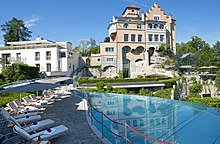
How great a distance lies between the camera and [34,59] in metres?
36.5

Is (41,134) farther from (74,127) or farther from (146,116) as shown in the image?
(146,116)

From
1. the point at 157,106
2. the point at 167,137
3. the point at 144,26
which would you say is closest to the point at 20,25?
the point at 144,26

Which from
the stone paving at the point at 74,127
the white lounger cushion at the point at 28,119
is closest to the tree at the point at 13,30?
the stone paving at the point at 74,127

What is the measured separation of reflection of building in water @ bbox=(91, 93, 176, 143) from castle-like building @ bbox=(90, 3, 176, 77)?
79.0 feet

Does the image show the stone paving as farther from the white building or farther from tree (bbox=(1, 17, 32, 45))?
tree (bbox=(1, 17, 32, 45))

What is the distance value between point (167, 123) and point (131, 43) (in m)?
34.4

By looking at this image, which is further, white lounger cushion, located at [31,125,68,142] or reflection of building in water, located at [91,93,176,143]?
reflection of building in water, located at [91,93,176,143]

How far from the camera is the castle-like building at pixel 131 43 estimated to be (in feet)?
137

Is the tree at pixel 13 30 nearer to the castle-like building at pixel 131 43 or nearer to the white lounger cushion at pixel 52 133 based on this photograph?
the castle-like building at pixel 131 43

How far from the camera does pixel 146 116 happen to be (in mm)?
11883

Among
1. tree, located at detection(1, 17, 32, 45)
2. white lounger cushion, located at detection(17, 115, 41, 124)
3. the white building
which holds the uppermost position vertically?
tree, located at detection(1, 17, 32, 45)

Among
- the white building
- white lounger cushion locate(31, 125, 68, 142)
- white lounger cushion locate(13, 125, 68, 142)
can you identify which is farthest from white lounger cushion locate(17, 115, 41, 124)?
the white building

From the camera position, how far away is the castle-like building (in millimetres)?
41844

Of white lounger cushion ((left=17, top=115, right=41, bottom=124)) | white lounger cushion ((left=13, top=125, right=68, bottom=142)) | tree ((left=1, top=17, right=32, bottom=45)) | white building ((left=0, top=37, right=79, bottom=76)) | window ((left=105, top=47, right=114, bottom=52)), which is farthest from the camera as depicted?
tree ((left=1, top=17, right=32, bottom=45))
